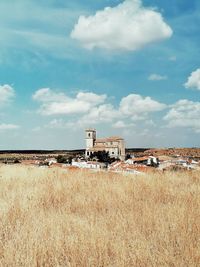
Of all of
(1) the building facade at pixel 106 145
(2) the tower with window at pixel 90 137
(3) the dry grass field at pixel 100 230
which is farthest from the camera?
(2) the tower with window at pixel 90 137

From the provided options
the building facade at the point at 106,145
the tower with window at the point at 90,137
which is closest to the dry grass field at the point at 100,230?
the building facade at the point at 106,145

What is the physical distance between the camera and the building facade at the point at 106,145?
133500 millimetres

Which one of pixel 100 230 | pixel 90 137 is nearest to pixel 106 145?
pixel 90 137

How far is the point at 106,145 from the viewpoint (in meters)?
136

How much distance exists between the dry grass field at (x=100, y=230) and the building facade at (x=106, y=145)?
124m

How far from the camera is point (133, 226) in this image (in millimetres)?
4949

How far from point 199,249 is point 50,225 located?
209 centimetres

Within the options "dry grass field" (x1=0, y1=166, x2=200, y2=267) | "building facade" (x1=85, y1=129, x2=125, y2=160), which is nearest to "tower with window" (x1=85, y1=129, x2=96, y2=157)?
"building facade" (x1=85, y1=129, x2=125, y2=160)

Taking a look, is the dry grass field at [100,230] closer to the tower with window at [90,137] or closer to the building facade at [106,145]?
the building facade at [106,145]

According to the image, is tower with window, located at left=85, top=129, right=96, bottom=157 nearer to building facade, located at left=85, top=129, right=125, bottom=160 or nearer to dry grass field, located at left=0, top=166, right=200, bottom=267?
building facade, located at left=85, top=129, right=125, bottom=160

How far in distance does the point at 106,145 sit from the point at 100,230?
131 metres

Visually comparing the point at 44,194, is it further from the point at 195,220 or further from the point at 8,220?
the point at 195,220

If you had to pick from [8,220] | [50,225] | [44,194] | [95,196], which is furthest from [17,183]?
[50,225]

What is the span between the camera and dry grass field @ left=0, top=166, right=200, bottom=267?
3.75 metres
